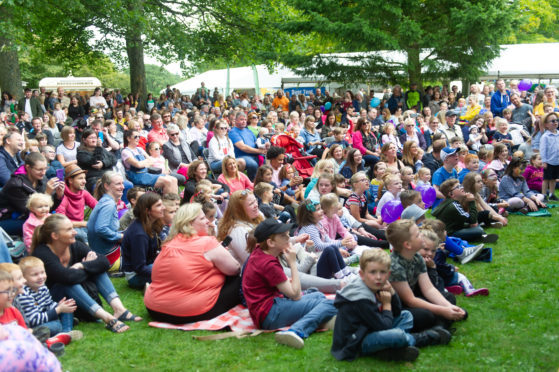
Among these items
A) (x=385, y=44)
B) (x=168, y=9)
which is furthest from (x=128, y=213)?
(x=168, y=9)

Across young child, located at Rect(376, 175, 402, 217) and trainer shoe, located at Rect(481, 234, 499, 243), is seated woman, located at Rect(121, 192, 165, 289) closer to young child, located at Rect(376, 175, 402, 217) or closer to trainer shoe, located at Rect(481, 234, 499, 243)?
young child, located at Rect(376, 175, 402, 217)

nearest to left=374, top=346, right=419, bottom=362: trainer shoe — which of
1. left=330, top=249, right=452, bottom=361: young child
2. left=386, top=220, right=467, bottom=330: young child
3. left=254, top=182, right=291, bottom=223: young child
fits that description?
left=330, top=249, right=452, bottom=361: young child

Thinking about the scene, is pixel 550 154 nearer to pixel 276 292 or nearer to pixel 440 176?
pixel 440 176

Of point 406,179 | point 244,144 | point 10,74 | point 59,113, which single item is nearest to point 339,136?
point 244,144

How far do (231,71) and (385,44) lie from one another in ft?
51.8

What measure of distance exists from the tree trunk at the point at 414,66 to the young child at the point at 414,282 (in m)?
15.8

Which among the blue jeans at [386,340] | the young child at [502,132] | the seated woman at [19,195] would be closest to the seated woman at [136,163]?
the seated woman at [19,195]

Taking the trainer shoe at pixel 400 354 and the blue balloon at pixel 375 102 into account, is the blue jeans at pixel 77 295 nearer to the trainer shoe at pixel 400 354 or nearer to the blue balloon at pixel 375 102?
the trainer shoe at pixel 400 354

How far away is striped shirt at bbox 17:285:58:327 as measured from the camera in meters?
4.37

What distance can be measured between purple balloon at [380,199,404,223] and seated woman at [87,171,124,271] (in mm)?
3625

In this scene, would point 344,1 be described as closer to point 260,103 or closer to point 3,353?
point 260,103

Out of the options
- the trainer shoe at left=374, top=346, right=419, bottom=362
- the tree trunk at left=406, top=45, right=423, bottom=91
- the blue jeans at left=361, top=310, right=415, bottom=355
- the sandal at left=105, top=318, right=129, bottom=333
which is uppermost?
the tree trunk at left=406, top=45, right=423, bottom=91

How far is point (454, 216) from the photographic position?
7.20m

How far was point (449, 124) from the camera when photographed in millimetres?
13281
